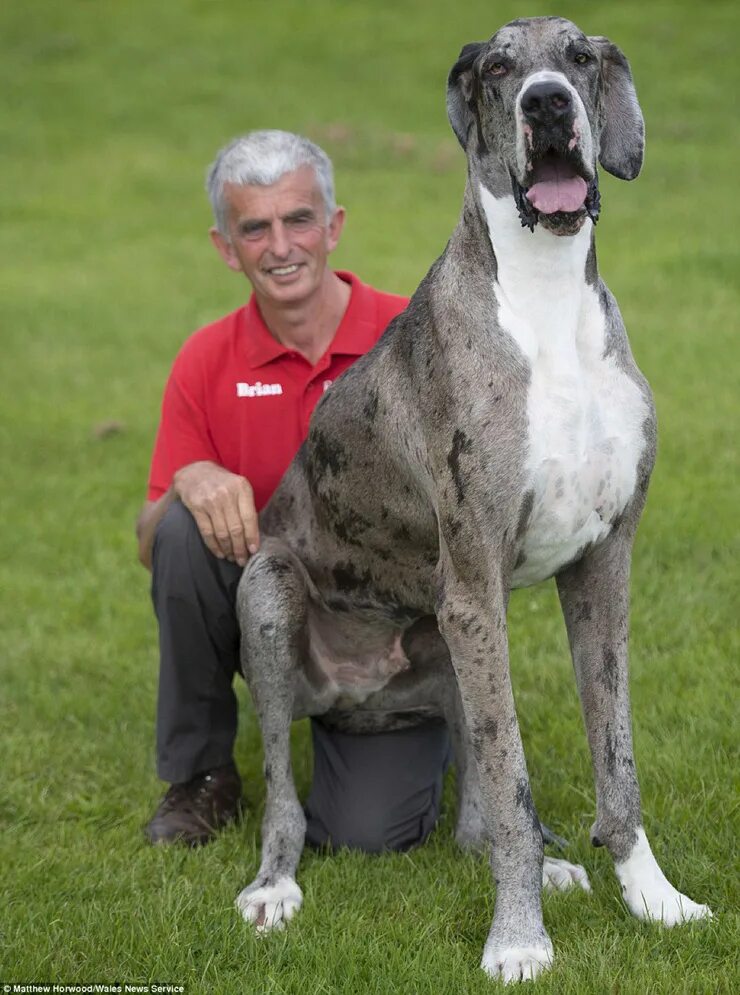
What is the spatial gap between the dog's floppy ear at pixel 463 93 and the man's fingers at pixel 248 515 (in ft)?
4.09

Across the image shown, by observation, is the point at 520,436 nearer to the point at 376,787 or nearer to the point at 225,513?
the point at 225,513

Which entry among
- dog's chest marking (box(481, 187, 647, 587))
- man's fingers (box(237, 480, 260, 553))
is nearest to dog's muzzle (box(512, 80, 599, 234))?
dog's chest marking (box(481, 187, 647, 587))

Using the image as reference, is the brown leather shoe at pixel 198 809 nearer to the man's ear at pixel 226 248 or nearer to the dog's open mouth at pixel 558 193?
the man's ear at pixel 226 248

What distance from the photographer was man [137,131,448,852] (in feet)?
13.1

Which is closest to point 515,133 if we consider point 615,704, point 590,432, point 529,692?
point 590,432

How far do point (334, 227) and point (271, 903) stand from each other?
2182 millimetres

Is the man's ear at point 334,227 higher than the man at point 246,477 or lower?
higher

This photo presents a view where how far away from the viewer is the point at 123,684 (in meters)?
5.14

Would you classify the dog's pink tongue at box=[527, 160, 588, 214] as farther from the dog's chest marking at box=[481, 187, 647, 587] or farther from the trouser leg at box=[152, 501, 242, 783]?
the trouser leg at box=[152, 501, 242, 783]

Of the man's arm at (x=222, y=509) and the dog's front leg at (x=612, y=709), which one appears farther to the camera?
the man's arm at (x=222, y=509)

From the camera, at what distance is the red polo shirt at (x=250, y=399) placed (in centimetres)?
427

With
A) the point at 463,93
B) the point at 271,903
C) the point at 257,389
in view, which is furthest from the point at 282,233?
the point at 271,903

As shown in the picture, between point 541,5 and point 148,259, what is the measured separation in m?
13.0

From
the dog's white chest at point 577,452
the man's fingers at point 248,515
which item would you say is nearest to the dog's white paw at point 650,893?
the dog's white chest at point 577,452
